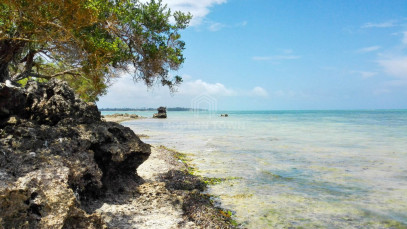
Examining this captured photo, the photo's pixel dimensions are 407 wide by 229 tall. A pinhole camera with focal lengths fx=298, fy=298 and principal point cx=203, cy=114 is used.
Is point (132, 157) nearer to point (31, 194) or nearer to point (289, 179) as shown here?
point (31, 194)

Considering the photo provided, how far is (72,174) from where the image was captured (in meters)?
4.99

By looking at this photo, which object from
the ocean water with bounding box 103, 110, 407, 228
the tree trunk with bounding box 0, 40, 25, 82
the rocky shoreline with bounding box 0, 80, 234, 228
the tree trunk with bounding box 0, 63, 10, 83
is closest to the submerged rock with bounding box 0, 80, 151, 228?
the rocky shoreline with bounding box 0, 80, 234, 228

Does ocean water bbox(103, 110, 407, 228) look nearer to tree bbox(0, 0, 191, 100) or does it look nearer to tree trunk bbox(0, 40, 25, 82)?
tree bbox(0, 0, 191, 100)

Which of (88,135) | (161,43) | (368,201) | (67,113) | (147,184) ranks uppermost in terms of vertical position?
(161,43)

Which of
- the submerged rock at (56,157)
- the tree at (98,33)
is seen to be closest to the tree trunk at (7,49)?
the tree at (98,33)

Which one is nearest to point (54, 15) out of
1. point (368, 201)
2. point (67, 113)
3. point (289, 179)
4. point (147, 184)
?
point (67, 113)

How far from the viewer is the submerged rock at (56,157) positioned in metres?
3.89

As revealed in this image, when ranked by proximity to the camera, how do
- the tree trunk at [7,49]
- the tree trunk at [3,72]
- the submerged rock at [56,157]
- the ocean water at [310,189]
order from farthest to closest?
1. the tree trunk at [3,72]
2. the tree trunk at [7,49]
3. the ocean water at [310,189]
4. the submerged rock at [56,157]

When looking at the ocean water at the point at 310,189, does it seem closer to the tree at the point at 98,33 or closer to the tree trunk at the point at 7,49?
the tree at the point at 98,33

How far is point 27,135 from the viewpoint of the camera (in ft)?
16.7

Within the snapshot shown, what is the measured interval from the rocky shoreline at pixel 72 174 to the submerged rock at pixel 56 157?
0.04 feet

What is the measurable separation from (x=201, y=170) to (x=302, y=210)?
507 cm

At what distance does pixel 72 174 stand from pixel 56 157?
38 centimetres

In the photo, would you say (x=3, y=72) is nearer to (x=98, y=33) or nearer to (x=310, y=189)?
(x=98, y=33)
